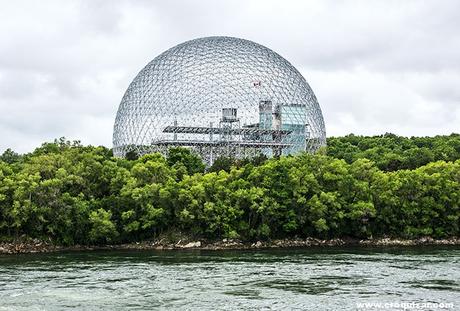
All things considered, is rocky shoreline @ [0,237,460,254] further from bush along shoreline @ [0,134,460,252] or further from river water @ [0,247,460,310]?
river water @ [0,247,460,310]

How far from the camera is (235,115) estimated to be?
66.1m

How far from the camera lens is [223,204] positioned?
47219 mm

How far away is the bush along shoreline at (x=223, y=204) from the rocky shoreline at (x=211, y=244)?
14cm

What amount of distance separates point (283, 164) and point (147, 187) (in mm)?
10599

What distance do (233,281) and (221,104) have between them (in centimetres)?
4039

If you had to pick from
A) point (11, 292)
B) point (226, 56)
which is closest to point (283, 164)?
point (226, 56)

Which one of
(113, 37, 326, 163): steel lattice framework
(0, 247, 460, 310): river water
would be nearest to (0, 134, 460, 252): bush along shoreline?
(0, 247, 460, 310): river water

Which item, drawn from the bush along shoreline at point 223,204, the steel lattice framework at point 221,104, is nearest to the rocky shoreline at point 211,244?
the bush along shoreline at point 223,204

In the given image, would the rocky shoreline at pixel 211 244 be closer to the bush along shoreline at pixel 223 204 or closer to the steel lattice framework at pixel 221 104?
the bush along shoreline at pixel 223 204

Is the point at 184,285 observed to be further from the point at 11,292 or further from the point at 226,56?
the point at 226,56

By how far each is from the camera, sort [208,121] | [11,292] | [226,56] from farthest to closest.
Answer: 1. [226,56]
2. [208,121]
3. [11,292]

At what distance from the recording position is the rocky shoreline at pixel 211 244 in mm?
44156

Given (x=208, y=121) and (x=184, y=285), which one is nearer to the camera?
(x=184, y=285)

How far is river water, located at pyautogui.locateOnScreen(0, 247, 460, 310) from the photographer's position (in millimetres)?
22392
